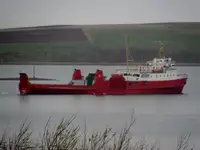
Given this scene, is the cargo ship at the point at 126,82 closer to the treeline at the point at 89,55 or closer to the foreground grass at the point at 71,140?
the treeline at the point at 89,55

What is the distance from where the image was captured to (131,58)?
2680 mm

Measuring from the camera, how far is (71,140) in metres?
2.71

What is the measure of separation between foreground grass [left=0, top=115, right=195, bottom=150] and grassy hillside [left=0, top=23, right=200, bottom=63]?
0.46 metres

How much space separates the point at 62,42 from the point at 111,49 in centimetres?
36

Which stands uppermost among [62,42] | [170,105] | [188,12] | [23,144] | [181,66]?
Answer: [188,12]

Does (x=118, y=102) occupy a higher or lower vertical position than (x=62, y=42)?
lower

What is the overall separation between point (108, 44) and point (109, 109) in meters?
0.46

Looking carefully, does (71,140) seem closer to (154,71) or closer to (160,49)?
(154,71)

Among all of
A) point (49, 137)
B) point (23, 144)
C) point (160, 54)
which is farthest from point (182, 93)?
point (23, 144)

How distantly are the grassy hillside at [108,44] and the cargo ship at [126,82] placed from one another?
8 cm

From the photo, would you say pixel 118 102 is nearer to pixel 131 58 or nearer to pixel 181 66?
pixel 131 58

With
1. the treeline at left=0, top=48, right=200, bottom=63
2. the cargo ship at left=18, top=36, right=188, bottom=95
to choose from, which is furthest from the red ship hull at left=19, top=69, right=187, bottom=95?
the treeline at left=0, top=48, right=200, bottom=63

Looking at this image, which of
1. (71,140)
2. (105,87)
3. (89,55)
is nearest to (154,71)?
(105,87)

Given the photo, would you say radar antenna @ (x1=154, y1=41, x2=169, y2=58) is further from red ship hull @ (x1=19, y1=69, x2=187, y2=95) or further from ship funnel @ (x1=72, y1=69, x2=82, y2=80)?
ship funnel @ (x1=72, y1=69, x2=82, y2=80)
